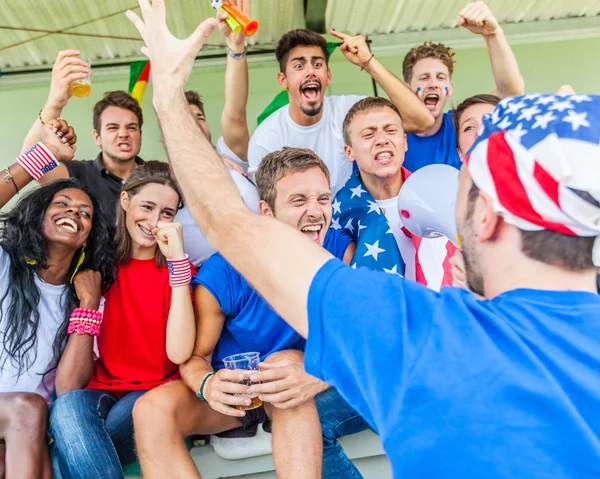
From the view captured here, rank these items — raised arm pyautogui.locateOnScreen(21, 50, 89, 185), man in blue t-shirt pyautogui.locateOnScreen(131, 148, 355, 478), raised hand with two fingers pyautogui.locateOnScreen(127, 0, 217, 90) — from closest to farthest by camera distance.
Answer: raised hand with two fingers pyautogui.locateOnScreen(127, 0, 217, 90), man in blue t-shirt pyautogui.locateOnScreen(131, 148, 355, 478), raised arm pyautogui.locateOnScreen(21, 50, 89, 185)

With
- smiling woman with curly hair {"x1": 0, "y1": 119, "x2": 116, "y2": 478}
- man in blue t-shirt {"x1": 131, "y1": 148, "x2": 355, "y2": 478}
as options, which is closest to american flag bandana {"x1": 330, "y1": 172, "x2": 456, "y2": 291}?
man in blue t-shirt {"x1": 131, "y1": 148, "x2": 355, "y2": 478}

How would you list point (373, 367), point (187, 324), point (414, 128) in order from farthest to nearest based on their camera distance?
1. point (414, 128)
2. point (187, 324)
3. point (373, 367)

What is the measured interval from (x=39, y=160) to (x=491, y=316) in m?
2.06

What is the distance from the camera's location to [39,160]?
2.34 m

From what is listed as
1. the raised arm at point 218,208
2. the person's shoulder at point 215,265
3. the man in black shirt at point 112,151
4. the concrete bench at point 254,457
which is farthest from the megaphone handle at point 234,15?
the man in black shirt at point 112,151

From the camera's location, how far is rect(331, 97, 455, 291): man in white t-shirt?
7.17 ft

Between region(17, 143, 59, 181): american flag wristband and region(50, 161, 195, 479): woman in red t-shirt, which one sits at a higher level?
region(17, 143, 59, 181): american flag wristband

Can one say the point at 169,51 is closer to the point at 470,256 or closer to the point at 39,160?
the point at 470,256

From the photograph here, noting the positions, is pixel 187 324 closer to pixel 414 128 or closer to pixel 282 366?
pixel 282 366

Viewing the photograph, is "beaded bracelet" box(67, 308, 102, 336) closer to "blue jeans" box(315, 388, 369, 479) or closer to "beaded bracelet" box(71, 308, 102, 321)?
"beaded bracelet" box(71, 308, 102, 321)

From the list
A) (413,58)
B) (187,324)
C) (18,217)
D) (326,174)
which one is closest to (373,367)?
(187,324)

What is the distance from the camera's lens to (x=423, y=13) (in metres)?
5.21

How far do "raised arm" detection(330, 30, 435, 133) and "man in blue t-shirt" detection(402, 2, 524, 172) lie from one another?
13 centimetres

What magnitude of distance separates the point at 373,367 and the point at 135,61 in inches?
198
